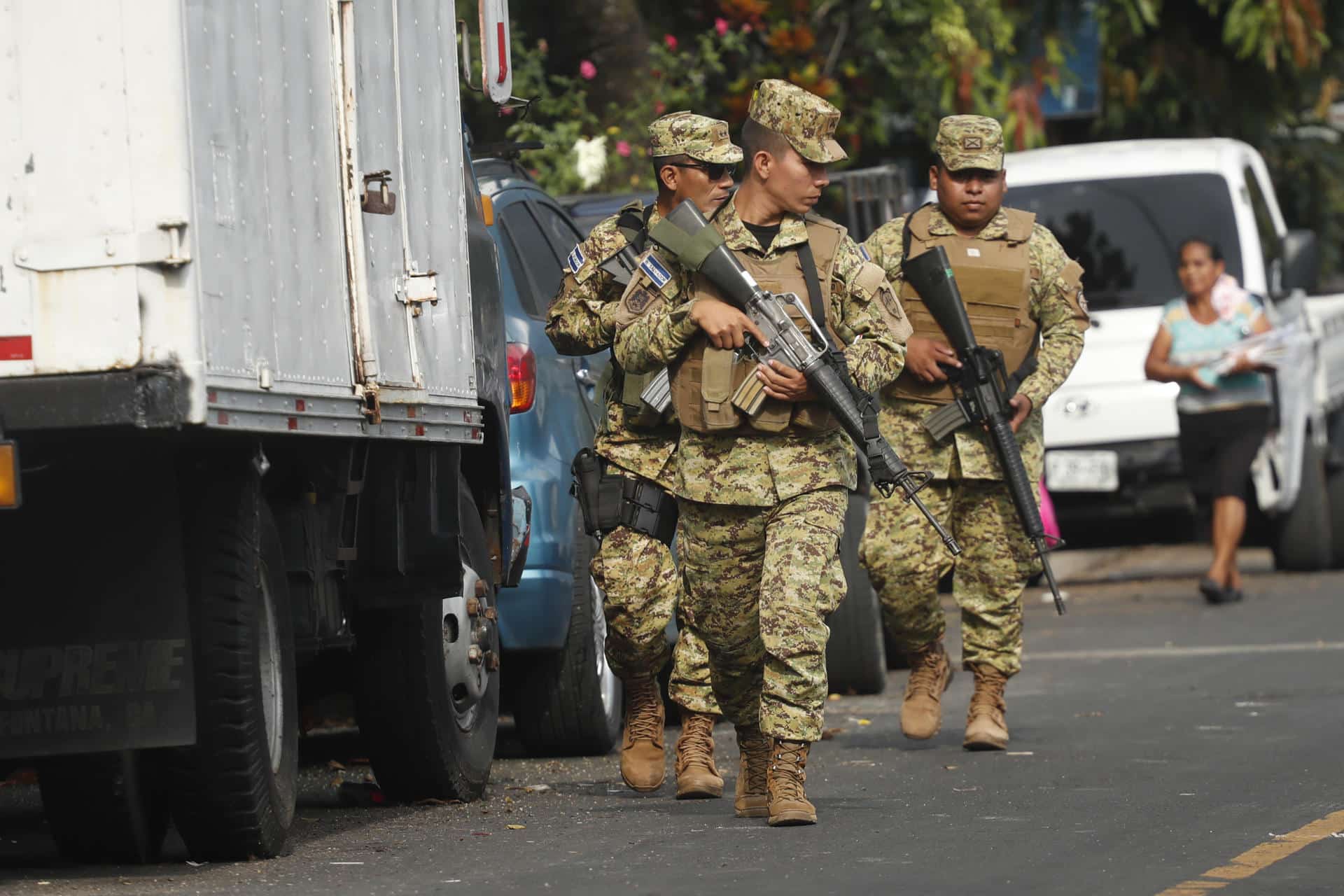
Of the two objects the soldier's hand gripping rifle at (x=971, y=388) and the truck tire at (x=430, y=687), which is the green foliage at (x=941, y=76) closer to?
the soldier's hand gripping rifle at (x=971, y=388)

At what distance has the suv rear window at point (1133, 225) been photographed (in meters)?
15.1

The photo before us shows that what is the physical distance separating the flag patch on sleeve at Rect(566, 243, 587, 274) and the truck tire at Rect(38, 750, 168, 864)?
201 cm

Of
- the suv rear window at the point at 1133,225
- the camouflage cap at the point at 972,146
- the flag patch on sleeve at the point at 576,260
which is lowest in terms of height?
the flag patch on sleeve at the point at 576,260

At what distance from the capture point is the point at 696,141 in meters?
7.40

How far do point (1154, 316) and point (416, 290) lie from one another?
8742 millimetres

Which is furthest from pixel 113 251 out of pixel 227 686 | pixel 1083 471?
pixel 1083 471

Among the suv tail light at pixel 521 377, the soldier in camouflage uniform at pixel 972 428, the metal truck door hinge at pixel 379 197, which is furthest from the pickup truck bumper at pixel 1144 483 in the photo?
the metal truck door hinge at pixel 379 197

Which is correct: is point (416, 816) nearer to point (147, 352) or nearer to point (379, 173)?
point (379, 173)

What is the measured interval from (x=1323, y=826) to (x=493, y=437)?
2.65m

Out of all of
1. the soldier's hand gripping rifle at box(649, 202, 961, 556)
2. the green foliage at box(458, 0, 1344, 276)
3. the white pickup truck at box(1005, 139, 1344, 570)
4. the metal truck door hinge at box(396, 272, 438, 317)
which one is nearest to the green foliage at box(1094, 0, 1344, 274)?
the green foliage at box(458, 0, 1344, 276)

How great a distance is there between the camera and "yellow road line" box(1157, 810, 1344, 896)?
18.1 feet

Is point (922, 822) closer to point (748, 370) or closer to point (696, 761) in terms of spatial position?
point (696, 761)

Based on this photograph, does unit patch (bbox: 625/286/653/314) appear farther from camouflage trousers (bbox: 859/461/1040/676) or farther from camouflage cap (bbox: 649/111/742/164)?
camouflage trousers (bbox: 859/461/1040/676)

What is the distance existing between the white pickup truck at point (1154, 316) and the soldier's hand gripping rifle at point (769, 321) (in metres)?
7.78
